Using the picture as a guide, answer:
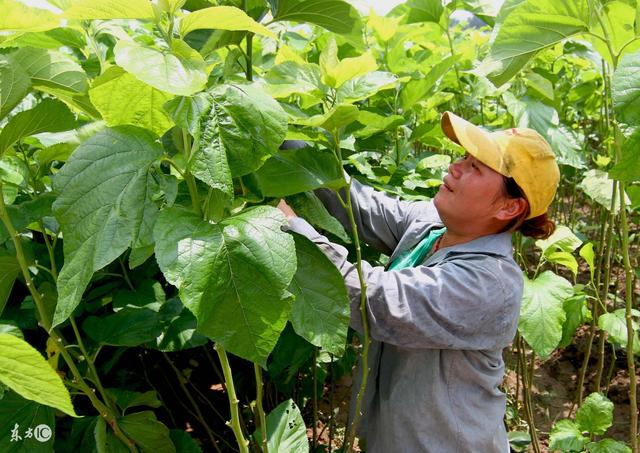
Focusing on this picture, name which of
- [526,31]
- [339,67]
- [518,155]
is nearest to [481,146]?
[518,155]

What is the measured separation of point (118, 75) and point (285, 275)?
1.48ft

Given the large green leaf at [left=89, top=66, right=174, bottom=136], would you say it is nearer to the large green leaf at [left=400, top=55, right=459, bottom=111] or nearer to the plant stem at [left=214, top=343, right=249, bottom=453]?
the plant stem at [left=214, top=343, right=249, bottom=453]

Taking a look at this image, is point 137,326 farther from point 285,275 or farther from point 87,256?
point 285,275

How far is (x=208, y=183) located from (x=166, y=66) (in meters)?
0.20

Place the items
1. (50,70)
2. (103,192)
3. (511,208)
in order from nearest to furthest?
(103,192) < (50,70) < (511,208)

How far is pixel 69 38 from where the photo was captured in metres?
1.89

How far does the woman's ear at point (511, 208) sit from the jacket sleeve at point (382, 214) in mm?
246

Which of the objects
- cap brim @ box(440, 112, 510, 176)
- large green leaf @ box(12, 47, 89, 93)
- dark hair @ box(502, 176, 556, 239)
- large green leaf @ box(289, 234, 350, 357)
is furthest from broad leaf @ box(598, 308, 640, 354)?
large green leaf @ box(12, 47, 89, 93)

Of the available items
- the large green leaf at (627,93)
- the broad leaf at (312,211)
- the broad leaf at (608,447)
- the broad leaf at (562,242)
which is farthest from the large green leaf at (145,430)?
the broad leaf at (608,447)

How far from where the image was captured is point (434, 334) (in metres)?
1.70

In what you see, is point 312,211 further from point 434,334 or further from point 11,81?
point 11,81

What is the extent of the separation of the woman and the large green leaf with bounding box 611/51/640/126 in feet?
1.67

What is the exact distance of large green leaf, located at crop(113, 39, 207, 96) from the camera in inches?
41.8

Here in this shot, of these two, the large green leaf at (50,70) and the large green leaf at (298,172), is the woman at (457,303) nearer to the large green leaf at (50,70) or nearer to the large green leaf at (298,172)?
the large green leaf at (298,172)
